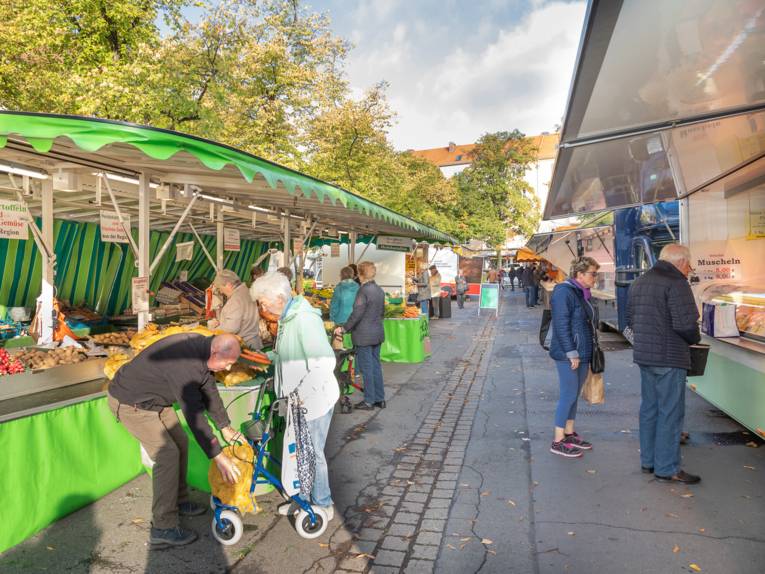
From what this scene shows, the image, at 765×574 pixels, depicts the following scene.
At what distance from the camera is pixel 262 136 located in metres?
18.2

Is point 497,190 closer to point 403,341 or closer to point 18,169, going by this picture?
point 403,341

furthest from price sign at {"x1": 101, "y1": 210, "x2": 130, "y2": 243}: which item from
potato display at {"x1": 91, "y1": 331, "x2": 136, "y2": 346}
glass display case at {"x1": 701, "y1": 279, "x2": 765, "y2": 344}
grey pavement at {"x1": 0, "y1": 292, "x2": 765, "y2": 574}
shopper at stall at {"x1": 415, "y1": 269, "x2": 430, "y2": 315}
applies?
shopper at stall at {"x1": 415, "y1": 269, "x2": 430, "y2": 315}

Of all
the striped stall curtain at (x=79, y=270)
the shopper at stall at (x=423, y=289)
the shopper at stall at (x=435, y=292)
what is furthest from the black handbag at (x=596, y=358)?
the shopper at stall at (x=435, y=292)

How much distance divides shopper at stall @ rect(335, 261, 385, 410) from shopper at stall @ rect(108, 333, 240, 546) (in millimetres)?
3450

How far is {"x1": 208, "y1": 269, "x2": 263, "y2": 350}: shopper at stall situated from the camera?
5.67 metres

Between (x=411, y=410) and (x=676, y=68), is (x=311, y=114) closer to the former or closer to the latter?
(x=411, y=410)

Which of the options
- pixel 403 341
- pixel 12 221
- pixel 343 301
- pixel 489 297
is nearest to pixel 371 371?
pixel 343 301

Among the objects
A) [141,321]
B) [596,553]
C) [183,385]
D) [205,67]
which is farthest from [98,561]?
[205,67]

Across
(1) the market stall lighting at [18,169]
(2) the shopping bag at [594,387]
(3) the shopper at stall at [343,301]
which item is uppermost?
(1) the market stall lighting at [18,169]

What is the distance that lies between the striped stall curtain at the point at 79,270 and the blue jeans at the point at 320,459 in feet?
25.9

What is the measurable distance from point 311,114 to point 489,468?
674 inches

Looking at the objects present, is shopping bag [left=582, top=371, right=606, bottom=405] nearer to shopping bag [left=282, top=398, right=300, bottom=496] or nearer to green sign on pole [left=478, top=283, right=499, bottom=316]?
shopping bag [left=282, top=398, right=300, bottom=496]

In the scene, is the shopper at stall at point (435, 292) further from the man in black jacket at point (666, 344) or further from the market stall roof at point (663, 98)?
the man in black jacket at point (666, 344)

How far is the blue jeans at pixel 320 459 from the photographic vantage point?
3807mm
